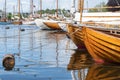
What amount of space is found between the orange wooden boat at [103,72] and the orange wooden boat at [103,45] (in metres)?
0.51

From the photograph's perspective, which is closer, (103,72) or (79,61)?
(103,72)

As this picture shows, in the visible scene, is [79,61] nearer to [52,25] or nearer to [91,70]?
[91,70]

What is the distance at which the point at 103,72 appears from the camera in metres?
15.9

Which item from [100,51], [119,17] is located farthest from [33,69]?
[119,17]

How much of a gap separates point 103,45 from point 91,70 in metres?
1.48

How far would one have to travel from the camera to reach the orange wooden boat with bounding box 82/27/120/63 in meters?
16.7

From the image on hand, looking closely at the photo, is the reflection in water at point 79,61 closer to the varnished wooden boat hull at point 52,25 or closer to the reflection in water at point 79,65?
the reflection in water at point 79,65

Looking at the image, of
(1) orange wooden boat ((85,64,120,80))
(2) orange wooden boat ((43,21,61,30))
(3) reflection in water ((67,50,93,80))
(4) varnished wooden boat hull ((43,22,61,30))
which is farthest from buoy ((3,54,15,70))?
(4) varnished wooden boat hull ((43,22,61,30))

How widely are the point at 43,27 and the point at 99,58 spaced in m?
44.3

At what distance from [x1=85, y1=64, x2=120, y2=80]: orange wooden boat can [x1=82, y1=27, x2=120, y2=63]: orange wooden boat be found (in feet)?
1.66

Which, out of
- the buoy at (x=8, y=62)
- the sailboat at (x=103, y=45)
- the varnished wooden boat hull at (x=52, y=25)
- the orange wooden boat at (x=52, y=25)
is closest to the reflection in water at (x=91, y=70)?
the sailboat at (x=103, y=45)

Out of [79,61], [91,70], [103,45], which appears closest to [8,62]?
[91,70]

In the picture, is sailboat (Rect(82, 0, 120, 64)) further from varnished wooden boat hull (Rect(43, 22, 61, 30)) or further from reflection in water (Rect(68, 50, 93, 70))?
varnished wooden boat hull (Rect(43, 22, 61, 30))

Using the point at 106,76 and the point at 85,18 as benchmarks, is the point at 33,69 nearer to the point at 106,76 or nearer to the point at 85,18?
the point at 106,76
